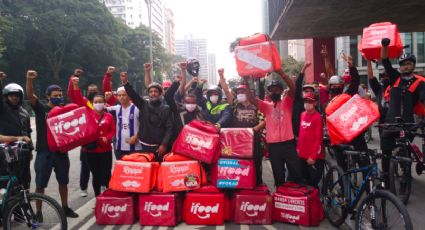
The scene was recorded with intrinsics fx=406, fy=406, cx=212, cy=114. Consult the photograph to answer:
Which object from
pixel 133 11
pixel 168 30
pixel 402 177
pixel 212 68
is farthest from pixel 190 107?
pixel 168 30

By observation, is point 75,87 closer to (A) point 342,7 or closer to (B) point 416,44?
(A) point 342,7

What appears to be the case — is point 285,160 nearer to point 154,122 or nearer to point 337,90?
point 337,90

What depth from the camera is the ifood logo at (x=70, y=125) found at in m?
5.22

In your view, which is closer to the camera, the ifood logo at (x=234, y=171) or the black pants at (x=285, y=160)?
the ifood logo at (x=234, y=171)

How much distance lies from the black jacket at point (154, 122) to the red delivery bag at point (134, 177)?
0.54m

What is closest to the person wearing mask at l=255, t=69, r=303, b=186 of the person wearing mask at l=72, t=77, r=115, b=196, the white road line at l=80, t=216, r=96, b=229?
the person wearing mask at l=72, t=77, r=115, b=196

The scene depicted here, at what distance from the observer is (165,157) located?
5391 millimetres

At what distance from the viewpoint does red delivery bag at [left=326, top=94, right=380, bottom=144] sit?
4871mm

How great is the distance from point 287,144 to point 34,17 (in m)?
37.2

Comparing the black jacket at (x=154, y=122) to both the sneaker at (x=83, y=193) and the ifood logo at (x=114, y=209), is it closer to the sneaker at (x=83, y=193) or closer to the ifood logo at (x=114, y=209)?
the ifood logo at (x=114, y=209)

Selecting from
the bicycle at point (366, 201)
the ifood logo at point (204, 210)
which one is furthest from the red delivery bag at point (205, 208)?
the bicycle at point (366, 201)

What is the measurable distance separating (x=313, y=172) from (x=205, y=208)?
1.60 metres

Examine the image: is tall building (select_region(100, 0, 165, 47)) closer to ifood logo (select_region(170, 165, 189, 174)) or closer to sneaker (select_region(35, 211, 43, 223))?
ifood logo (select_region(170, 165, 189, 174))

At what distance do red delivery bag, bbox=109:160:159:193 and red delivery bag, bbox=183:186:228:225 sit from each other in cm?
54
